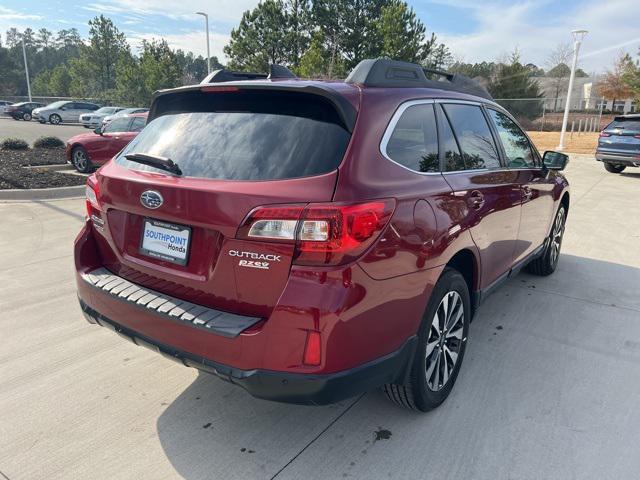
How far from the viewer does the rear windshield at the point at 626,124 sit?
13.5 meters

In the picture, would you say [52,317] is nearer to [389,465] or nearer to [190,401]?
[190,401]

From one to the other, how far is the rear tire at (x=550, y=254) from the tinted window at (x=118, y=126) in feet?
34.9

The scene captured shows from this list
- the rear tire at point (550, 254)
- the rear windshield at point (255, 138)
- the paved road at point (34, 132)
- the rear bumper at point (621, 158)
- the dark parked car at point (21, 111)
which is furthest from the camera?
the dark parked car at point (21, 111)

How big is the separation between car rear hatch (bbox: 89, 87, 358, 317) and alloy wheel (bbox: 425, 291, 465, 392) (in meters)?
1.10

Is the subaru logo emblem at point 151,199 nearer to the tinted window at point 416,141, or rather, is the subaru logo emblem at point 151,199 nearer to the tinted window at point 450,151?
the tinted window at point 416,141

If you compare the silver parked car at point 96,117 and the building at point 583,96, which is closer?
the silver parked car at point 96,117

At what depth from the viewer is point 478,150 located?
11.0ft

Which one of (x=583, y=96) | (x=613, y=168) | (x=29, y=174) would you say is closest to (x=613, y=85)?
(x=583, y=96)

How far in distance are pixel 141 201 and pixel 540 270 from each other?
4.33 metres

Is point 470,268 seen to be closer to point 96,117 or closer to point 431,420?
point 431,420

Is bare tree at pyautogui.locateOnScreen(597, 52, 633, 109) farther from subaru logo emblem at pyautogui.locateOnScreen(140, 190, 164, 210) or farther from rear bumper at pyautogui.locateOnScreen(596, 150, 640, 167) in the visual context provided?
subaru logo emblem at pyautogui.locateOnScreen(140, 190, 164, 210)

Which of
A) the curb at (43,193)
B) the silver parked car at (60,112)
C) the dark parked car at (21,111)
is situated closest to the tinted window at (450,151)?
the curb at (43,193)

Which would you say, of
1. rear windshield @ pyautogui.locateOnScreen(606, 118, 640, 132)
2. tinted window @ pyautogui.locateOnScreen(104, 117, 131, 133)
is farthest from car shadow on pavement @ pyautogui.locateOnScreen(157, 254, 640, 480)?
rear windshield @ pyautogui.locateOnScreen(606, 118, 640, 132)

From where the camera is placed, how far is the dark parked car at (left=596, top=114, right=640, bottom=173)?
1336 cm
